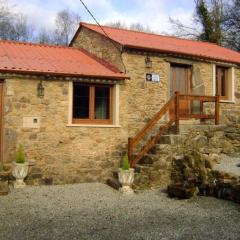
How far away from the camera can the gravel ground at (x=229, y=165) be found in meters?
10.2

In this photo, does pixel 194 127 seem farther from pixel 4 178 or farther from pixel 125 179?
pixel 4 178

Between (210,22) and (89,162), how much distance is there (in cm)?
1963

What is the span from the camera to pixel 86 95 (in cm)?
1191

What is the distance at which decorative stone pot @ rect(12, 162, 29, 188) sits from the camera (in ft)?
33.6

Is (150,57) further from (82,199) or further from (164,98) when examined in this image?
(82,199)

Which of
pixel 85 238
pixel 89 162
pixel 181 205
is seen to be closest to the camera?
pixel 85 238

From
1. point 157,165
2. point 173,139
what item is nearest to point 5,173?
point 157,165

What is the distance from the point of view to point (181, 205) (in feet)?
28.9

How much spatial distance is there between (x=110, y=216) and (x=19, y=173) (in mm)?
3505

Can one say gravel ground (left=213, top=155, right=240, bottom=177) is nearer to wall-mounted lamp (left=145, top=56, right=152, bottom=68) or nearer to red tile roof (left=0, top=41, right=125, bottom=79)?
wall-mounted lamp (left=145, top=56, right=152, bottom=68)

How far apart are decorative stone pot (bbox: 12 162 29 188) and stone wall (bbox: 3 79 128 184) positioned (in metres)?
0.52

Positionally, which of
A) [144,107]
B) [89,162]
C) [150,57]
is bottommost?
[89,162]

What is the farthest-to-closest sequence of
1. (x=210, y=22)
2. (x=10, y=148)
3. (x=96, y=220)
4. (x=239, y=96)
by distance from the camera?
(x=210, y=22), (x=239, y=96), (x=10, y=148), (x=96, y=220)

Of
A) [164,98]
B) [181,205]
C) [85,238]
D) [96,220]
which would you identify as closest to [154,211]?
[181,205]
